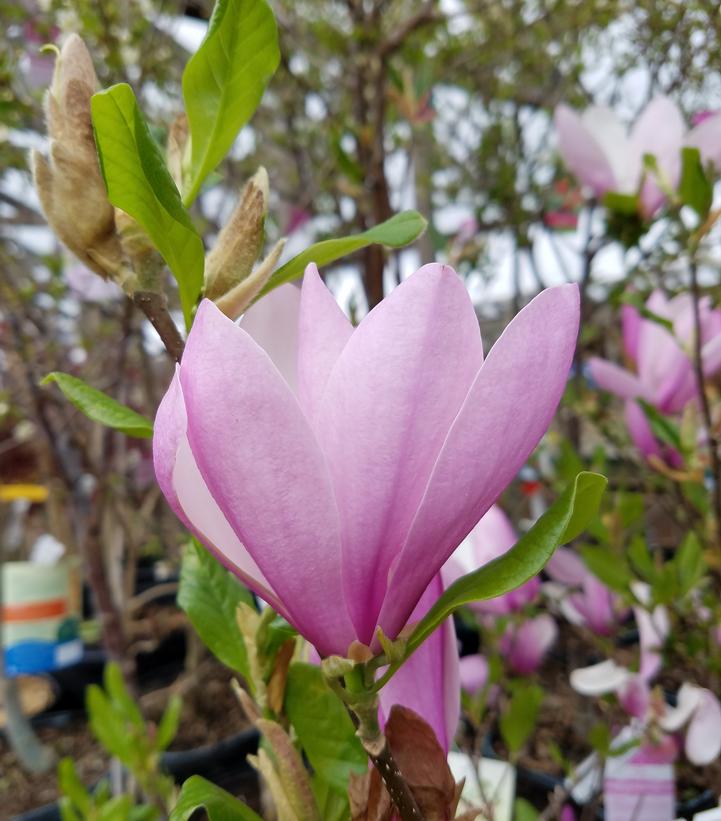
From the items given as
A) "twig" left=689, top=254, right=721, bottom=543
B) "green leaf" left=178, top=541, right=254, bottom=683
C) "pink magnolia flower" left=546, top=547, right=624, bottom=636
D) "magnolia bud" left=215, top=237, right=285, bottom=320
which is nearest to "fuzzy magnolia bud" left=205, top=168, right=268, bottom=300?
"magnolia bud" left=215, top=237, right=285, bottom=320

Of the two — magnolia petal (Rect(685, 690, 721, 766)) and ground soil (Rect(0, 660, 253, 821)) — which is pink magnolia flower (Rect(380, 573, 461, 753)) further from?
ground soil (Rect(0, 660, 253, 821))

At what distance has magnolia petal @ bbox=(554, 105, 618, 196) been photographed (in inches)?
27.7

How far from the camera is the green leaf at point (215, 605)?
338 mm

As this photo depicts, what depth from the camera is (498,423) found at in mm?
206

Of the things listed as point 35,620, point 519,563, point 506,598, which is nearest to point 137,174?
point 519,563

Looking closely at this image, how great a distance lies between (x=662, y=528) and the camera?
2.36 meters

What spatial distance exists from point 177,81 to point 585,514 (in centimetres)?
159

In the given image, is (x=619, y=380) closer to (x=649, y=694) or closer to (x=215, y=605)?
(x=649, y=694)

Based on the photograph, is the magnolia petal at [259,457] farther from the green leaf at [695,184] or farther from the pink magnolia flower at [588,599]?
the pink magnolia flower at [588,599]

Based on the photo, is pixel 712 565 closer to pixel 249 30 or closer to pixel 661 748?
pixel 661 748

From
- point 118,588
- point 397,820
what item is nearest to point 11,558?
point 118,588

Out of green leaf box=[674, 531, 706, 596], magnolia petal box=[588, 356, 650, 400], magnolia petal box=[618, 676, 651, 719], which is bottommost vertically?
magnolia petal box=[618, 676, 651, 719]

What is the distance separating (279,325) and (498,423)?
0.41 feet

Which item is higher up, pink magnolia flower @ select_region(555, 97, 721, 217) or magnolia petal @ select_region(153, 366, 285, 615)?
pink magnolia flower @ select_region(555, 97, 721, 217)
